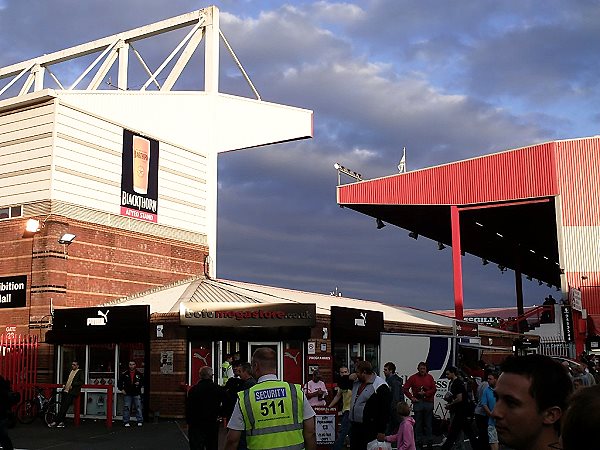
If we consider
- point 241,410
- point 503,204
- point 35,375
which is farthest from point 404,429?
point 503,204

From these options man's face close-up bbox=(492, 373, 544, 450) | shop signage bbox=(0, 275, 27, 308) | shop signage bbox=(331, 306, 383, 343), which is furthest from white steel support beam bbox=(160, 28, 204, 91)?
man's face close-up bbox=(492, 373, 544, 450)

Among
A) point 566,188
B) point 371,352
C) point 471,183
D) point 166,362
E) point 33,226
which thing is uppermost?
point 471,183

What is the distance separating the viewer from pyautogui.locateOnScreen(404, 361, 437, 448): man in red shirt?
555 inches

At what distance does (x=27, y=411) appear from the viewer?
22438 millimetres

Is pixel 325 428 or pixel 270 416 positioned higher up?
pixel 270 416

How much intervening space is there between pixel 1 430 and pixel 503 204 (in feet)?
89.9

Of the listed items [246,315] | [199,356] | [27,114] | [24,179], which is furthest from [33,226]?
[246,315]

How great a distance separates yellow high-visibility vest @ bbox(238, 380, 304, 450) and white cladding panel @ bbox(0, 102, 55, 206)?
66.8 feet

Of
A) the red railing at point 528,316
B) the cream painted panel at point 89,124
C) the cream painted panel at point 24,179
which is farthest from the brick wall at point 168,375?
the red railing at point 528,316

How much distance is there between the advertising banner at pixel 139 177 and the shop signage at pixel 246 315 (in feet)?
22.5

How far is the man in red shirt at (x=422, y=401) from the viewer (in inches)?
555

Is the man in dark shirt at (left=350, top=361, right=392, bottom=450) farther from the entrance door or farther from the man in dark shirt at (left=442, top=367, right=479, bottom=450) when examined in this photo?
the entrance door

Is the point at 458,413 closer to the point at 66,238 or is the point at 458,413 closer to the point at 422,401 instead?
the point at 422,401

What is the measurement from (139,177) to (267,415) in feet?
75.2
